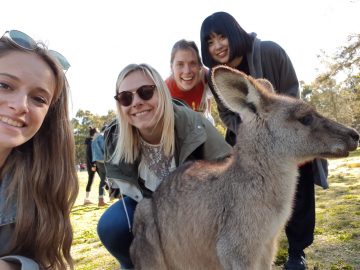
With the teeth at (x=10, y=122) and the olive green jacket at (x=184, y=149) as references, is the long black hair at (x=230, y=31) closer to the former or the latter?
the olive green jacket at (x=184, y=149)

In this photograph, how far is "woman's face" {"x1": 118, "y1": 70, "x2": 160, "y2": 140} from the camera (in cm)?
276

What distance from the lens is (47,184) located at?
217cm

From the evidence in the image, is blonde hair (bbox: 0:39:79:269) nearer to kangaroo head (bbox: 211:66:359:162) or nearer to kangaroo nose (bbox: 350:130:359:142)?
A: kangaroo head (bbox: 211:66:359:162)

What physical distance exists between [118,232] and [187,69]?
5.56ft

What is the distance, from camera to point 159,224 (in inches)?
97.2

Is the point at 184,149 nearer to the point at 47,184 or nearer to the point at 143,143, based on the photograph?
the point at 143,143

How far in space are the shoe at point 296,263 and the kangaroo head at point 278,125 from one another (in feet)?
3.20

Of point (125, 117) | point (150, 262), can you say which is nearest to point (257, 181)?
point (150, 262)

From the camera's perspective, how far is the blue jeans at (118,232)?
2.83 metres

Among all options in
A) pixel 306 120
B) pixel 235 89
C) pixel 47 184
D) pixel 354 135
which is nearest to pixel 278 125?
pixel 306 120

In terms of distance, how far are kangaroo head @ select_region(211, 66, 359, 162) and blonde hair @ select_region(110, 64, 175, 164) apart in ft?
2.01

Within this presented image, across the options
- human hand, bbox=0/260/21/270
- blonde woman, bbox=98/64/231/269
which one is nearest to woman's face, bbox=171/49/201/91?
blonde woman, bbox=98/64/231/269

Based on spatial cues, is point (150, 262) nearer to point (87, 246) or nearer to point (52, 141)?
point (52, 141)

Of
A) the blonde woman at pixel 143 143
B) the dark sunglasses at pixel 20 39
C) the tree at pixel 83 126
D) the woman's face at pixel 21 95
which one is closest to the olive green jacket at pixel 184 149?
the blonde woman at pixel 143 143
